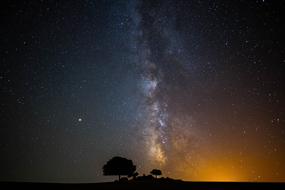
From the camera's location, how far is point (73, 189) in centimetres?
2412

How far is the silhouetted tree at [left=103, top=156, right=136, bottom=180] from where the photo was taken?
217 ft

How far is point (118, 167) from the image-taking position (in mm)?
65938

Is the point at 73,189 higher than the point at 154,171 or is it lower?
lower

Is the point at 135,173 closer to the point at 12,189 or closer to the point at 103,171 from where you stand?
the point at 103,171

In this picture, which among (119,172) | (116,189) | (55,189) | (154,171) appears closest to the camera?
(55,189)

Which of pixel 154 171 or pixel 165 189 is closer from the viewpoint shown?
pixel 165 189

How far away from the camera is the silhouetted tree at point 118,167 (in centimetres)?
6606

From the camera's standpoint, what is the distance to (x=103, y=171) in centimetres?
6669

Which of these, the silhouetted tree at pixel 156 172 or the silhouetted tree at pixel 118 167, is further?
the silhouetted tree at pixel 156 172

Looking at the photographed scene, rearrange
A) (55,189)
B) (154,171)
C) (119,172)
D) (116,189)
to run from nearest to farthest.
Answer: (55,189) < (116,189) < (119,172) < (154,171)

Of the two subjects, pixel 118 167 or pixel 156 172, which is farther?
pixel 156 172

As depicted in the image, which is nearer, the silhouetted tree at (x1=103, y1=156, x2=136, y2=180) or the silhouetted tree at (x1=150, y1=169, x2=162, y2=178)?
the silhouetted tree at (x1=103, y1=156, x2=136, y2=180)

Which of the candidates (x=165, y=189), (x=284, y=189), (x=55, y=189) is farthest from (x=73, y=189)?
(x=284, y=189)

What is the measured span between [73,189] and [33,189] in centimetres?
295
